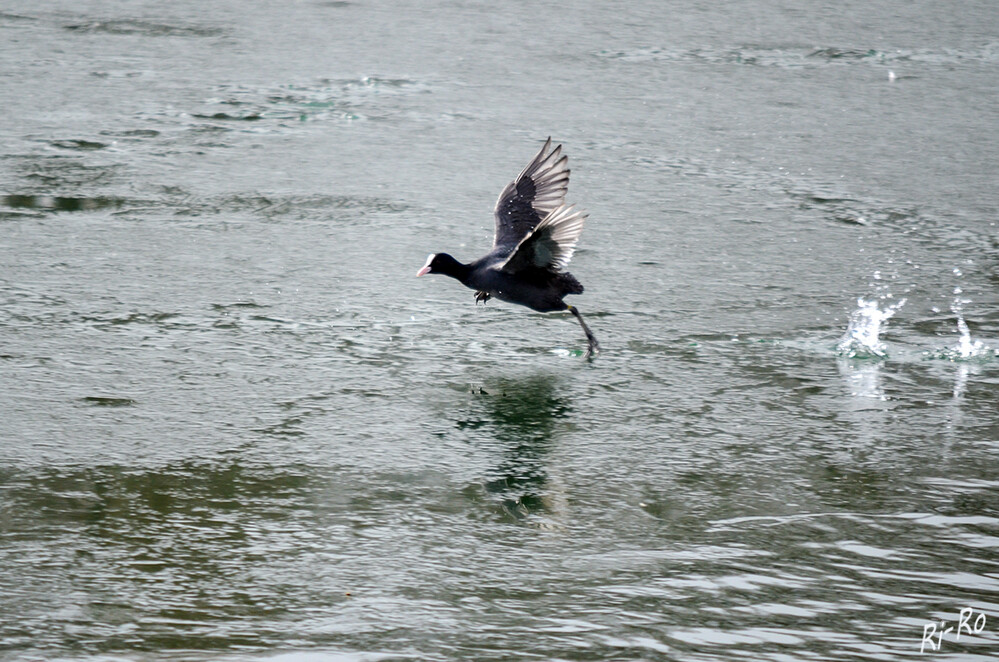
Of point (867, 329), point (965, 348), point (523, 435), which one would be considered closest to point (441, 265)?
point (523, 435)

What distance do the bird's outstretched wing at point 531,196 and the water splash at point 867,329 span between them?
4.80 feet

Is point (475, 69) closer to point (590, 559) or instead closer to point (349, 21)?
point (349, 21)

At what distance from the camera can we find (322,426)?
431 centimetres

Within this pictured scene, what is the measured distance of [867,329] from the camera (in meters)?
5.19

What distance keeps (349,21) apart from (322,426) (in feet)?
23.3

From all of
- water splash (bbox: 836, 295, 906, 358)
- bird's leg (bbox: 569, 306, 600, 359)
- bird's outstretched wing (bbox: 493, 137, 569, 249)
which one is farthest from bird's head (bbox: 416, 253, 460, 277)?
water splash (bbox: 836, 295, 906, 358)

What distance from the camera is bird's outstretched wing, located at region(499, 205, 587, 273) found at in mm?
4953

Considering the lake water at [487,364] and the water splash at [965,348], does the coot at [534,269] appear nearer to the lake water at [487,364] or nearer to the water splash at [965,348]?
the lake water at [487,364]

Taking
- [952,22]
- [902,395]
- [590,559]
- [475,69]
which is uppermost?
[952,22]

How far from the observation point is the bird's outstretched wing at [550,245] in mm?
4953

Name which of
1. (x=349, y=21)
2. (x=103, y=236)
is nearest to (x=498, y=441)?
(x=103, y=236)

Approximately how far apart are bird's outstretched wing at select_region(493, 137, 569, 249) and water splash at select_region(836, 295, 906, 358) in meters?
1.46

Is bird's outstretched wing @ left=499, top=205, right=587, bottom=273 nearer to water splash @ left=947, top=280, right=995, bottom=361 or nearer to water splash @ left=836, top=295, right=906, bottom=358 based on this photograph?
water splash @ left=836, top=295, right=906, bottom=358

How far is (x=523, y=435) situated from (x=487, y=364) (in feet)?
2.13
